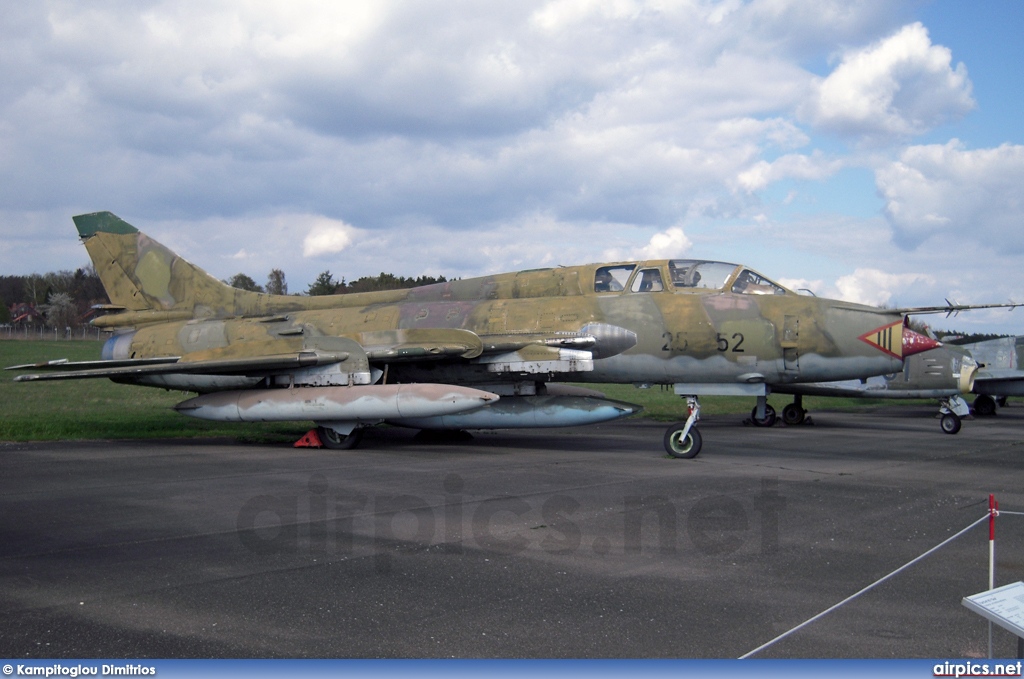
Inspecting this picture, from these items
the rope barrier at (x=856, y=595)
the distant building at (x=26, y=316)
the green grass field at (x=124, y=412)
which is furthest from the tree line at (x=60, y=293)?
the rope barrier at (x=856, y=595)

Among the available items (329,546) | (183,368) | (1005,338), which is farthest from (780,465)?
(1005,338)

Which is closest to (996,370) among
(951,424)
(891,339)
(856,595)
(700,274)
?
(951,424)

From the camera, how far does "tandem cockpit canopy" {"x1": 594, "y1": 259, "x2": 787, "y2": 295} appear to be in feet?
43.5

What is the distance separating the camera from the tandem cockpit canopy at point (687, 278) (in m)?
13.3

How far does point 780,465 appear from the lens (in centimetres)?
1169

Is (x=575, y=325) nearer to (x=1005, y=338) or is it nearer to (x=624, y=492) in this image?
(x=624, y=492)

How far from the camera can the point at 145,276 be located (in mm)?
16625

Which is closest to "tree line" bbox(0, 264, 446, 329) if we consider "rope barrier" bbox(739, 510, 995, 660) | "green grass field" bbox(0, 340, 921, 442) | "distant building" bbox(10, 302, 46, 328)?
"distant building" bbox(10, 302, 46, 328)

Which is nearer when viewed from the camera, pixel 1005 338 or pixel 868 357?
pixel 868 357

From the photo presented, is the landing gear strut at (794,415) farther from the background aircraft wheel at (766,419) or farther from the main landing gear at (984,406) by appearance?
the main landing gear at (984,406)

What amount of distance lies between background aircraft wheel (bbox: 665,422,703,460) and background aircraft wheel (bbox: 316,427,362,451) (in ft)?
16.9

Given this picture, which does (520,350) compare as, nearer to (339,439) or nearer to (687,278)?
(687,278)

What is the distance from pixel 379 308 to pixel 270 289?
62.3 meters

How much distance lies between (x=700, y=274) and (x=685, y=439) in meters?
2.87
